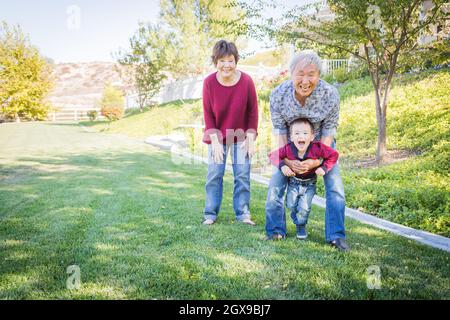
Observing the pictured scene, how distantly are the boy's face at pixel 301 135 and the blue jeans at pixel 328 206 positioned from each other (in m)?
0.32

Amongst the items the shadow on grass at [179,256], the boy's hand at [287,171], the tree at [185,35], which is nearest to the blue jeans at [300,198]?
the boy's hand at [287,171]

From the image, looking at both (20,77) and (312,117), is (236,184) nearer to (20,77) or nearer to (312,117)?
(312,117)

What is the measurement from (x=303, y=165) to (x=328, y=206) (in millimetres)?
452

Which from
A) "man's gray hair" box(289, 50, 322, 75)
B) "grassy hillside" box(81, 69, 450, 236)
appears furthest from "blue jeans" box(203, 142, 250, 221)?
"grassy hillside" box(81, 69, 450, 236)

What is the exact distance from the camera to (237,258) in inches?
115

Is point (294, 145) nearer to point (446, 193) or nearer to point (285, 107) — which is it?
point (285, 107)

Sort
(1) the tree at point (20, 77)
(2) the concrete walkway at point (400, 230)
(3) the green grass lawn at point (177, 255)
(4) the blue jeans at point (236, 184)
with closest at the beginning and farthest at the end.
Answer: (3) the green grass lawn at point (177, 255) → (2) the concrete walkway at point (400, 230) → (4) the blue jeans at point (236, 184) → (1) the tree at point (20, 77)

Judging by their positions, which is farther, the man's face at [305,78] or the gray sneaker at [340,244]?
the gray sneaker at [340,244]

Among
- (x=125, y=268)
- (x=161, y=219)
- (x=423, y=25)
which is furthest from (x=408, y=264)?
(x=423, y=25)

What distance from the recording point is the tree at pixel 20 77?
24422 millimetres

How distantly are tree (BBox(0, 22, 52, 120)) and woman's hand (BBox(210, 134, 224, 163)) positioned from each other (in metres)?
24.1

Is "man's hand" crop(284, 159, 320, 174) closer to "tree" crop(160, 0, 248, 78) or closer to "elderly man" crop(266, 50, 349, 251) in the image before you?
"elderly man" crop(266, 50, 349, 251)

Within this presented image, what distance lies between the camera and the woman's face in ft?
12.1

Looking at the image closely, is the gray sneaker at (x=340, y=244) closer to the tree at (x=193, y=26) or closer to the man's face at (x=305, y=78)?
the man's face at (x=305, y=78)
